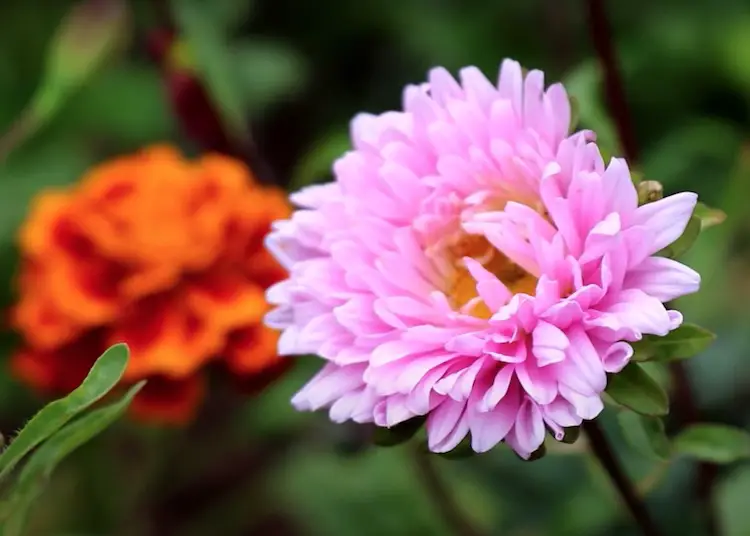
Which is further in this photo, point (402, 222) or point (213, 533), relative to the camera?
point (213, 533)

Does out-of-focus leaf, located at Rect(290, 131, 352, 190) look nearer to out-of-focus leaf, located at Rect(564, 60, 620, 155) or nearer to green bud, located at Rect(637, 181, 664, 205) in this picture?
out-of-focus leaf, located at Rect(564, 60, 620, 155)

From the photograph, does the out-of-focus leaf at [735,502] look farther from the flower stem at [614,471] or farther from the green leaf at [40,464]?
the green leaf at [40,464]

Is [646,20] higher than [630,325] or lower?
lower

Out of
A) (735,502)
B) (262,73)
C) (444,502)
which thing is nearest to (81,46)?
(262,73)

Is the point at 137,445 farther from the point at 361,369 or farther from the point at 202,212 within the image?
the point at 361,369

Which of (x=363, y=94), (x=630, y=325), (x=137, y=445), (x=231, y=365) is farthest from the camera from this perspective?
(x=363, y=94)

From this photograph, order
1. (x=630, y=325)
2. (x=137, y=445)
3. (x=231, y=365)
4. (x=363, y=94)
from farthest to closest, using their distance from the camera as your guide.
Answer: (x=363, y=94), (x=137, y=445), (x=231, y=365), (x=630, y=325)

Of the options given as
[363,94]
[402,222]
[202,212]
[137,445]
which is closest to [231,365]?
[202,212]

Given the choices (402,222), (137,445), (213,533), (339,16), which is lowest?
(213,533)
